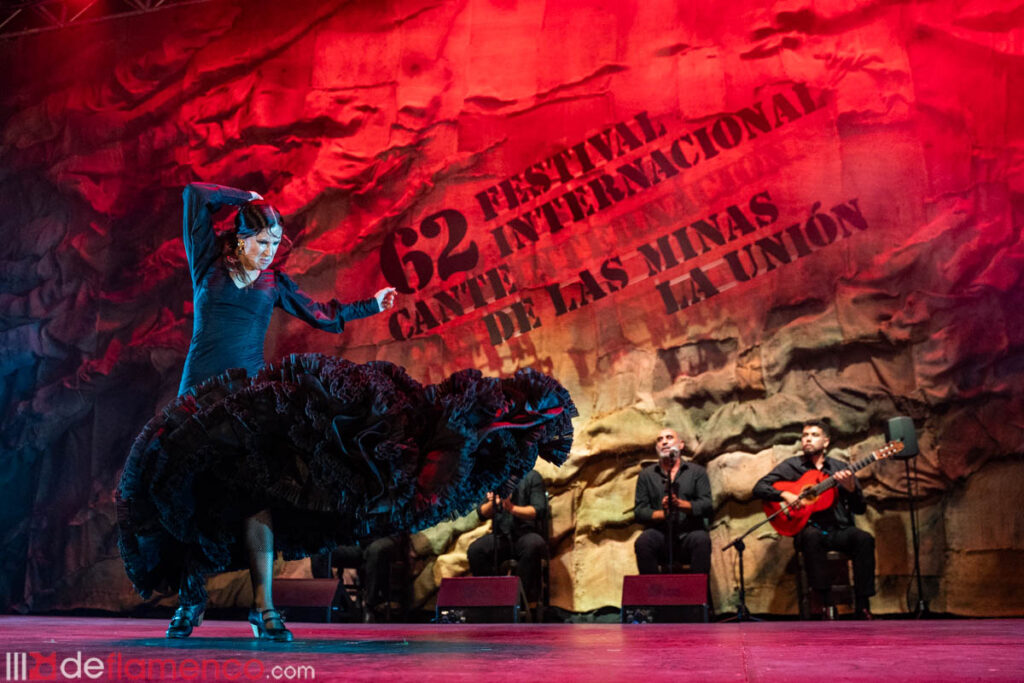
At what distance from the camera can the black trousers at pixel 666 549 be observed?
238 inches

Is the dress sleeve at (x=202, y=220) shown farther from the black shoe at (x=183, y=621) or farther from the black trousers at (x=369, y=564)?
the black trousers at (x=369, y=564)

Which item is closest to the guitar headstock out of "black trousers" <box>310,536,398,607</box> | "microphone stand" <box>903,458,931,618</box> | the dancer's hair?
"microphone stand" <box>903,458,931,618</box>

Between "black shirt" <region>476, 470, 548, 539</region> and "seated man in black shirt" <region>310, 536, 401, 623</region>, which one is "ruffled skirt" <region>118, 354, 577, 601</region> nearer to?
"black shirt" <region>476, 470, 548, 539</region>

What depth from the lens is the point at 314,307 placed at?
3.22 m

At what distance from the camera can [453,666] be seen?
1.76m

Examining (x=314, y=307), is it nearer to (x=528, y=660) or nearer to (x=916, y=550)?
(x=528, y=660)

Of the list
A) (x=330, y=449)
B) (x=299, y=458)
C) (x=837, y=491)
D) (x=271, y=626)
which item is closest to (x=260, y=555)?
(x=271, y=626)

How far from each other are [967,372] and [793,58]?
8.24 ft

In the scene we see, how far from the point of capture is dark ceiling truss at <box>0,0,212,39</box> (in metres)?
8.52

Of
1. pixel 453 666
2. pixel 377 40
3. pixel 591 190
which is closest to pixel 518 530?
pixel 591 190

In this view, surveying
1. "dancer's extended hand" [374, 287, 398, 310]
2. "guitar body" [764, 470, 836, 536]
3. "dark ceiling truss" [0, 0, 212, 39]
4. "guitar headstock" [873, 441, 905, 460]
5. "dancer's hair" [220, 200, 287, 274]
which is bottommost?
"guitar body" [764, 470, 836, 536]

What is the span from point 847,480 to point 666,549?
1.20 meters

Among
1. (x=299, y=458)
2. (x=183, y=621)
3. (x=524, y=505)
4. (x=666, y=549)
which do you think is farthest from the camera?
(x=524, y=505)

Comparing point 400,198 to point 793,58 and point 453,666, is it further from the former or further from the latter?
point 453,666
